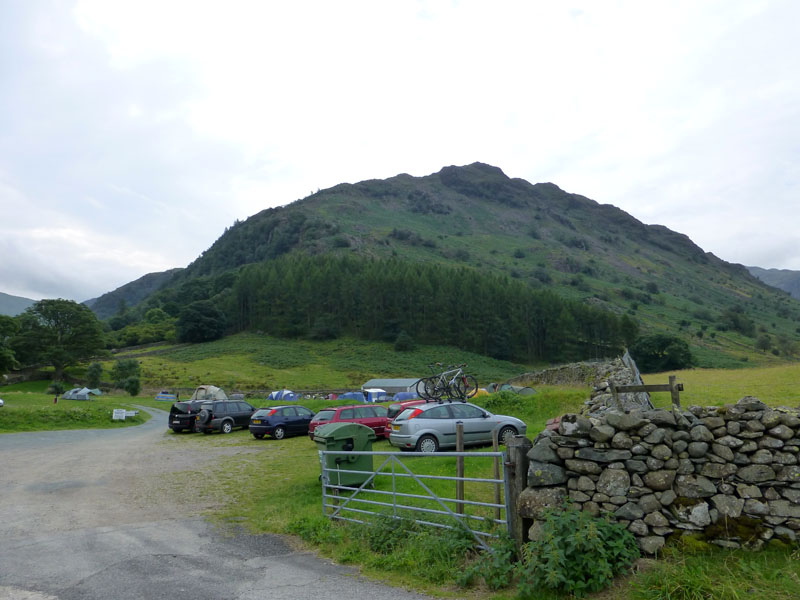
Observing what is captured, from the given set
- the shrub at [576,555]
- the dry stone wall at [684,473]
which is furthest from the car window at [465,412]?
the shrub at [576,555]

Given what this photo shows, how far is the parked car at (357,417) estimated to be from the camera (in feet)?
57.9

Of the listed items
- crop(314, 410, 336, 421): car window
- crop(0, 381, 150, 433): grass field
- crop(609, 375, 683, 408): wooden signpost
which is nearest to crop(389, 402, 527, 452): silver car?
crop(314, 410, 336, 421): car window

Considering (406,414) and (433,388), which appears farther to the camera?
(433,388)

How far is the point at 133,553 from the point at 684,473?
6.62m

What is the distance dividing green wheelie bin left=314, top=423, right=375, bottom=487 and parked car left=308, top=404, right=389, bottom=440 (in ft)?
27.8

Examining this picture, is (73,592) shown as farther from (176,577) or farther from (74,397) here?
(74,397)

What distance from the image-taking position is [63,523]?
27.0 feet

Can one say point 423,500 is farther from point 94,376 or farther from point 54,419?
point 94,376

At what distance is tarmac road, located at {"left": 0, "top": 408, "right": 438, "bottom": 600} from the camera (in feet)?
17.7

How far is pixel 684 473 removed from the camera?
4.99 metres

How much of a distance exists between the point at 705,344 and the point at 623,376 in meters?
98.4

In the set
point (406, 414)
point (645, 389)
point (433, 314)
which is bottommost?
point (406, 414)

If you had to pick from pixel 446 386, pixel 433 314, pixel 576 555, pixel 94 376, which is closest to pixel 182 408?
pixel 446 386

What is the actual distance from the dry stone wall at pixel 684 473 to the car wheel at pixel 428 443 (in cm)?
833
